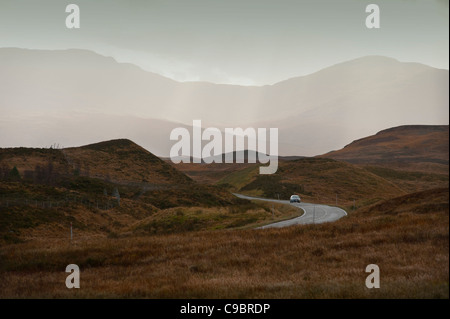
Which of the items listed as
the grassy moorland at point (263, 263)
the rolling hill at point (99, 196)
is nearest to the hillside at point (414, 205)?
the grassy moorland at point (263, 263)

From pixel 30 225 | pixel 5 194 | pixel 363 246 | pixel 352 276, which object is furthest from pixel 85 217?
pixel 352 276

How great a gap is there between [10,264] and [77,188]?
6000 centimetres

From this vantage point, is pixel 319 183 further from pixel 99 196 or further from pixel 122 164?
pixel 122 164

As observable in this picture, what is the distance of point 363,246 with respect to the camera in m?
19.7

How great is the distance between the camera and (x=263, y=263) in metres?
18.0

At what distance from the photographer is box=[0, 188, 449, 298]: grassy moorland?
11.1m

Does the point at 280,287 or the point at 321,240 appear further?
the point at 321,240

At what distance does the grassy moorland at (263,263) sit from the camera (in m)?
11.1

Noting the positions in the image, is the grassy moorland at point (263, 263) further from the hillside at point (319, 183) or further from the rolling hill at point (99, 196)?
the hillside at point (319, 183)

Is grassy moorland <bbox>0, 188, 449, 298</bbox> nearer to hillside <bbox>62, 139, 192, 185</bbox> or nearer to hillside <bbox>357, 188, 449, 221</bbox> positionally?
hillside <bbox>357, 188, 449, 221</bbox>

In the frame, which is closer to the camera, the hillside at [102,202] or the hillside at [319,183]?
the hillside at [102,202]

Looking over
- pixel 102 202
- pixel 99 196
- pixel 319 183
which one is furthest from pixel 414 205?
pixel 319 183
